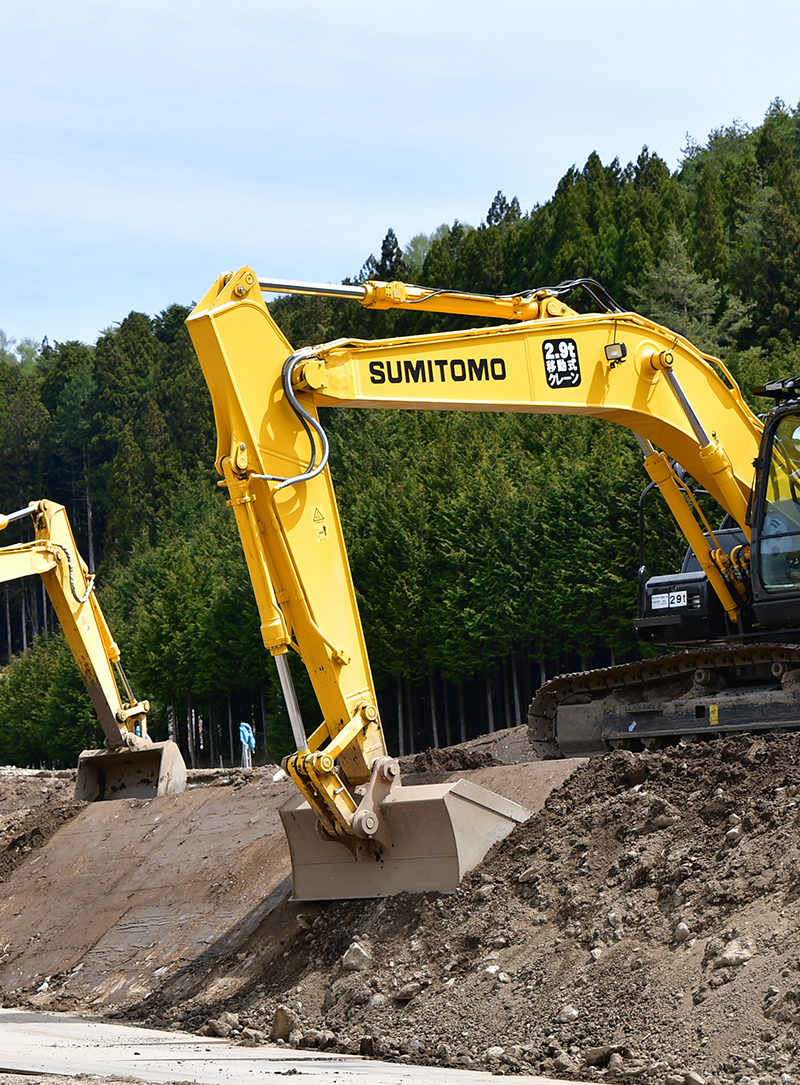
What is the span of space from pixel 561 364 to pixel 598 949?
16.2 ft

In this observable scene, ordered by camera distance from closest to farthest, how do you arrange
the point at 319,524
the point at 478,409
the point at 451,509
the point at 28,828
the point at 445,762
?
the point at 319,524 → the point at 478,409 → the point at 445,762 → the point at 28,828 → the point at 451,509

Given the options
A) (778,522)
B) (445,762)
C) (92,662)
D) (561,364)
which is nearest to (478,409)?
(561,364)

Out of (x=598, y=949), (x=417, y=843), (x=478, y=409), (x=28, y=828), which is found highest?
(x=478, y=409)

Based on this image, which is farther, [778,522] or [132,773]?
[132,773]

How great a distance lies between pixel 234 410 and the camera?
10.0 meters

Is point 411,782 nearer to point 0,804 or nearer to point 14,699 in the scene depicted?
point 0,804

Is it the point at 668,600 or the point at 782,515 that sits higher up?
the point at 782,515

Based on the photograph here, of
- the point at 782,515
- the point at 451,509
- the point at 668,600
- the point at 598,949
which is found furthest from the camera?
the point at 451,509

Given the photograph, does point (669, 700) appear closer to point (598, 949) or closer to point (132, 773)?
point (598, 949)

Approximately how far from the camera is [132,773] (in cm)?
1877

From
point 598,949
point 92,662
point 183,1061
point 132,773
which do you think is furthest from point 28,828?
point 598,949

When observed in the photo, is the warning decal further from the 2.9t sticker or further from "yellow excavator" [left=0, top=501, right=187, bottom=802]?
"yellow excavator" [left=0, top=501, right=187, bottom=802]

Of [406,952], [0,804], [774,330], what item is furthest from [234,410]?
[774,330]

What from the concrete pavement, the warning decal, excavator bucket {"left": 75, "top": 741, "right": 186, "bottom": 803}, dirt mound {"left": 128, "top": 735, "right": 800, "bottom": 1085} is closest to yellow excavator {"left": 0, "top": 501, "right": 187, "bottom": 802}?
excavator bucket {"left": 75, "top": 741, "right": 186, "bottom": 803}
